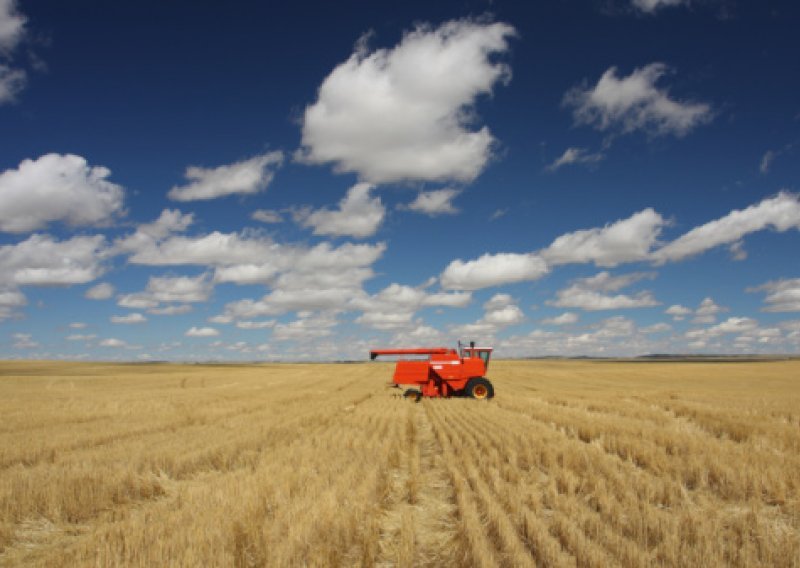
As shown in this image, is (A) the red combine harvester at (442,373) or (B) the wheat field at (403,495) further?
(A) the red combine harvester at (442,373)

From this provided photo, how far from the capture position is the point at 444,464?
10438 millimetres

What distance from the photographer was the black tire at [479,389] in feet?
86.5

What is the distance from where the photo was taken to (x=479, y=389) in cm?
2661

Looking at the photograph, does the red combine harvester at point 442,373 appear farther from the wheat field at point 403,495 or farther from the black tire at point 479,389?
the wheat field at point 403,495

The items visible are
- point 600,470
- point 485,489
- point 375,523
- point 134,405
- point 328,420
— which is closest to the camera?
point 375,523

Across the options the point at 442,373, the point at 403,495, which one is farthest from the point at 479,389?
the point at 403,495

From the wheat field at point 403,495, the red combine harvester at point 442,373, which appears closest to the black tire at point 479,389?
the red combine harvester at point 442,373

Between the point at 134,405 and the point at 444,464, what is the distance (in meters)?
15.8

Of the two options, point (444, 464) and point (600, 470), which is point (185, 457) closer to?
point (444, 464)

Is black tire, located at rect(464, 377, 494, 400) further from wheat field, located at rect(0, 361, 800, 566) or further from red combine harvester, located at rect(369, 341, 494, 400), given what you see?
wheat field, located at rect(0, 361, 800, 566)

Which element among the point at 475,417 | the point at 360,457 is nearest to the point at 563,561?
the point at 360,457

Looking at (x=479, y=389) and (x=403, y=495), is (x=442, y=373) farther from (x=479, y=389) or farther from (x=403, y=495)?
(x=403, y=495)

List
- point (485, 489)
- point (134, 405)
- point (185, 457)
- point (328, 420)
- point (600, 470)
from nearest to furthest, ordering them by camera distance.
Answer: point (485, 489)
point (600, 470)
point (185, 457)
point (328, 420)
point (134, 405)

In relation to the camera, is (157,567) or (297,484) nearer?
(157,567)
